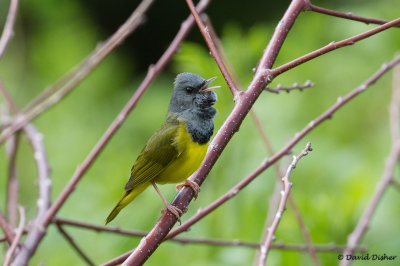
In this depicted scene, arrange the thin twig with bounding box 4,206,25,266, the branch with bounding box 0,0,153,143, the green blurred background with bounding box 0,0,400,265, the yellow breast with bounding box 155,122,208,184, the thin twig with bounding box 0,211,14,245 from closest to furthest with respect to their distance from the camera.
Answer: the thin twig with bounding box 4,206,25,266
the thin twig with bounding box 0,211,14,245
the branch with bounding box 0,0,153,143
the yellow breast with bounding box 155,122,208,184
the green blurred background with bounding box 0,0,400,265

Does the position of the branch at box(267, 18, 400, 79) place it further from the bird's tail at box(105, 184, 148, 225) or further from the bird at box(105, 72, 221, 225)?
the bird's tail at box(105, 184, 148, 225)

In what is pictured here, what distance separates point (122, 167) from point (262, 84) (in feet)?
8.05

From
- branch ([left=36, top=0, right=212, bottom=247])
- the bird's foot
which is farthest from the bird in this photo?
the bird's foot

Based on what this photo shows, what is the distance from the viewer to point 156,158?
8.18ft

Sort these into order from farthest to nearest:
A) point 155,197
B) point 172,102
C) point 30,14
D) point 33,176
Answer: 1. point 30,14
2. point 33,176
3. point 155,197
4. point 172,102

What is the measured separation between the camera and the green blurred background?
3.08m

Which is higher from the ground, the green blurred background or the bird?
the bird

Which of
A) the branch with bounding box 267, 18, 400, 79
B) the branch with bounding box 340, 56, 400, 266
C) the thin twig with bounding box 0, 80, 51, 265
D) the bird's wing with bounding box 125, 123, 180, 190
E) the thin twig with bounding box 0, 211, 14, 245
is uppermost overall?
the branch with bounding box 267, 18, 400, 79

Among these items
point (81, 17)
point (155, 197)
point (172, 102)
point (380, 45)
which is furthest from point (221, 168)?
point (81, 17)

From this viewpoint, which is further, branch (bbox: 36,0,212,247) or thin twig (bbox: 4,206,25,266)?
branch (bbox: 36,0,212,247)

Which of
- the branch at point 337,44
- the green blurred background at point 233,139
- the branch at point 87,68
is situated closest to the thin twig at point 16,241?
the branch at point 87,68

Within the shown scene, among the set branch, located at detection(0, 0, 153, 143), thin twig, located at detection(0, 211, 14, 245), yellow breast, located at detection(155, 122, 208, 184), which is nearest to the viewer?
thin twig, located at detection(0, 211, 14, 245)

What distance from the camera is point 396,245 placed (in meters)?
2.99

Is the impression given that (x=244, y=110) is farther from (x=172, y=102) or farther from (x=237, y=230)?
(x=237, y=230)
